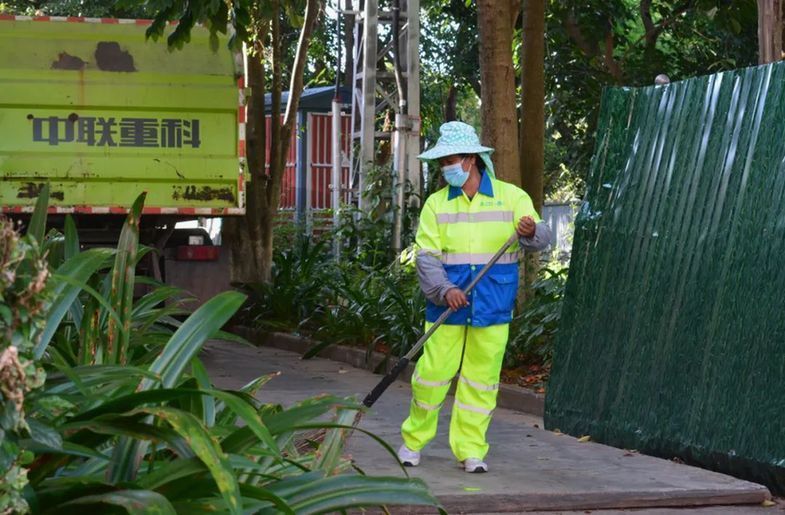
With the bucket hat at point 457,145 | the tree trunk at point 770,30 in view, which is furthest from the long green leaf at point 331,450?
the tree trunk at point 770,30

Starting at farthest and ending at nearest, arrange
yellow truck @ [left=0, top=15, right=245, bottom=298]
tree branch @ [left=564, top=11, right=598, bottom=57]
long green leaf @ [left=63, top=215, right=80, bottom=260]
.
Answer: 1. tree branch @ [left=564, top=11, right=598, bottom=57]
2. yellow truck @ [left=0, top=15, right=245, bottom=298]
3. long green leaf @ [left=63, top=215, right=80, bottom=260]

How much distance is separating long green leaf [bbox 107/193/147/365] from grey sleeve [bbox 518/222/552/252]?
121 inches

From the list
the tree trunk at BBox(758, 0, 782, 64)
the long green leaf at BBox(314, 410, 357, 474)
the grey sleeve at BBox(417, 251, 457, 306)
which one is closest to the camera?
the long green leaf at BBox(314, 410, 357, 474)

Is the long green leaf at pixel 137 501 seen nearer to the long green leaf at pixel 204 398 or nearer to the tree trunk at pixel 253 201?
the long green leaf at pixel 204 398

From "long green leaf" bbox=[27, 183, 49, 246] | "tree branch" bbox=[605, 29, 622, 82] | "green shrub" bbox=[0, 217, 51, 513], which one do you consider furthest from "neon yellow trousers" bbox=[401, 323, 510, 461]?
"tree branch" bbox=[605, 29, 622, 82]

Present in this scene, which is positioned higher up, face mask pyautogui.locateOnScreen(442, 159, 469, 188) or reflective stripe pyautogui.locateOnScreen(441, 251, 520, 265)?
face mask pyautogui.locateOnScreen(442, 159, 469, 188)

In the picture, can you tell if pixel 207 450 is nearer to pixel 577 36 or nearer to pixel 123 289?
pixel 123 289

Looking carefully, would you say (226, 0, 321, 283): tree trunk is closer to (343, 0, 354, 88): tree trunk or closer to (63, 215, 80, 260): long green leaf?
(63, 215, 80, 260): long green leaf

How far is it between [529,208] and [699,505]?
68.0 inches

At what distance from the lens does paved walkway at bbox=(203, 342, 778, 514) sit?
263 inches

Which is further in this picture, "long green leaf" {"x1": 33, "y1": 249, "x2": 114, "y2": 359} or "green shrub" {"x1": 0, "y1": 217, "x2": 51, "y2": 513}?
"long green leaf" {"x1": 33, "y1": 249, "x2": 114, "y2": 359}

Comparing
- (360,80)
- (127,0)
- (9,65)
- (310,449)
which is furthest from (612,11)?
(310,449)

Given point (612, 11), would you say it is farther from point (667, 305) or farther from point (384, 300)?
point (667, 305)

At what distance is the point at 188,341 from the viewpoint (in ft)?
13.2
